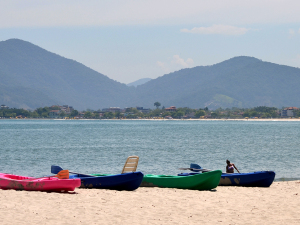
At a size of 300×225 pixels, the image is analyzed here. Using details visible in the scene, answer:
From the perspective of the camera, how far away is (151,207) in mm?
16094

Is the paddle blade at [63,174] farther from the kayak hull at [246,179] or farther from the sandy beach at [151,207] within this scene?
the kayak hull at [246,179]

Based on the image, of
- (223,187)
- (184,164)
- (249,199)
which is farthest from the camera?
(184,164)

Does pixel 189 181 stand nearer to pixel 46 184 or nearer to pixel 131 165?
pixel 131 165

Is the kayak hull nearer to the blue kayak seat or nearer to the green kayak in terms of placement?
the green kayak

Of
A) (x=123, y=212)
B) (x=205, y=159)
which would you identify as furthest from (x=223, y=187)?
(x=205, y=159)

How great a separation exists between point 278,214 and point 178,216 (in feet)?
11.8

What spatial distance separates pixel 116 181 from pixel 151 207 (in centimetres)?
370

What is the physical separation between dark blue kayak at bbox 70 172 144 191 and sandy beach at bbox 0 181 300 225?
1.49 ft

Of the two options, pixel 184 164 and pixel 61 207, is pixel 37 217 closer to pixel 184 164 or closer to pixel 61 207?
pixel 61 207

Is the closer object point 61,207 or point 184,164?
point 61,207

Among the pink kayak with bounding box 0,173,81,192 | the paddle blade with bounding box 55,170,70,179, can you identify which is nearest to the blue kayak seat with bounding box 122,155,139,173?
the pink kayak with bounding box 0,173,81,192

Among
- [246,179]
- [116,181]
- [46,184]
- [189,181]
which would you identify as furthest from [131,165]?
[246,179]

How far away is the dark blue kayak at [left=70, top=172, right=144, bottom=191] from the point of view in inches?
762

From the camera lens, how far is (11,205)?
1522 centimetres
